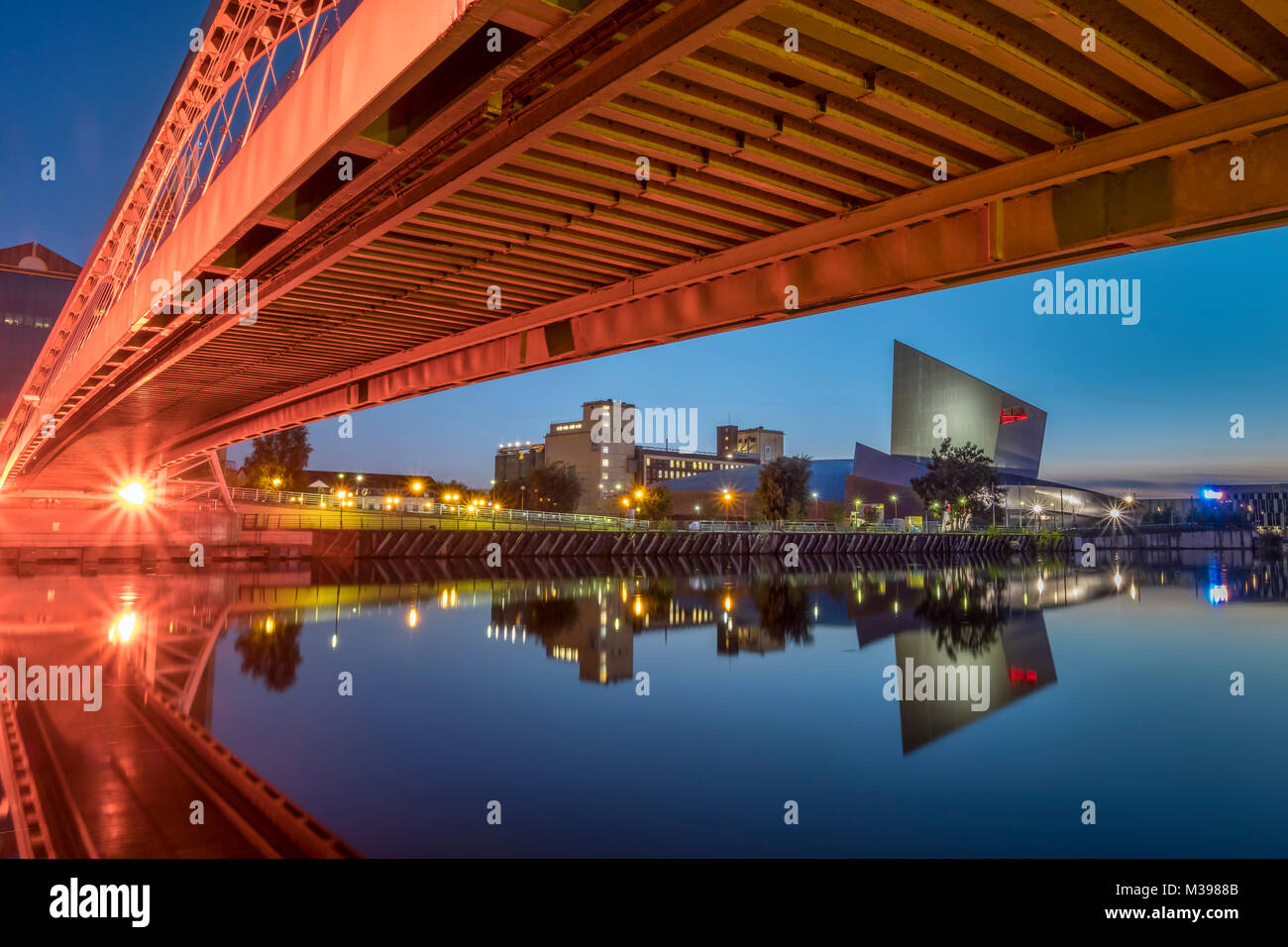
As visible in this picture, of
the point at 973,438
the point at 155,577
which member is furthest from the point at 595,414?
the point at 155,577

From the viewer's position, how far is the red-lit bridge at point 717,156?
5.32 meters

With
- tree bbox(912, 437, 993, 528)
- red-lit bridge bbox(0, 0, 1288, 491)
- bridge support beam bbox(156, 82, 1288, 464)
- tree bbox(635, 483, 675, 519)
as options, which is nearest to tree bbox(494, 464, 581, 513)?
tree bbox(635, 483, 675, 519)

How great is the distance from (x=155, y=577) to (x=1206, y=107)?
29971 millimetres

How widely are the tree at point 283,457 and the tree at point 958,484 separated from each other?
64331 mm

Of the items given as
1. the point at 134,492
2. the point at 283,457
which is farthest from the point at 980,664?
the point at 283,457

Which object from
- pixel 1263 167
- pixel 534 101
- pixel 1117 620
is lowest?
pixel 1117 620

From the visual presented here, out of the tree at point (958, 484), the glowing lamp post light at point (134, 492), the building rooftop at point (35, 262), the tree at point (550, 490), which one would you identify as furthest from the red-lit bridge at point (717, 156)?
the building rooftop at point (35, 262)

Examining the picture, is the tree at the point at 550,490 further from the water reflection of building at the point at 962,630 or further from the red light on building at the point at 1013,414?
the water reflection of building at the point at 962,630

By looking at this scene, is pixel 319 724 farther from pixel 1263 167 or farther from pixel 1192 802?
pixel 1263 167

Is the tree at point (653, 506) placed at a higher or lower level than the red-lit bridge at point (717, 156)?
lower

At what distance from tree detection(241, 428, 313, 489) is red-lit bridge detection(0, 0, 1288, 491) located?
255 feet

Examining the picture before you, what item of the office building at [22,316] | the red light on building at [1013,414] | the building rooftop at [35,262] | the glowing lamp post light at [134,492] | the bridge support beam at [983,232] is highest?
the building rooftop at [35,262]
